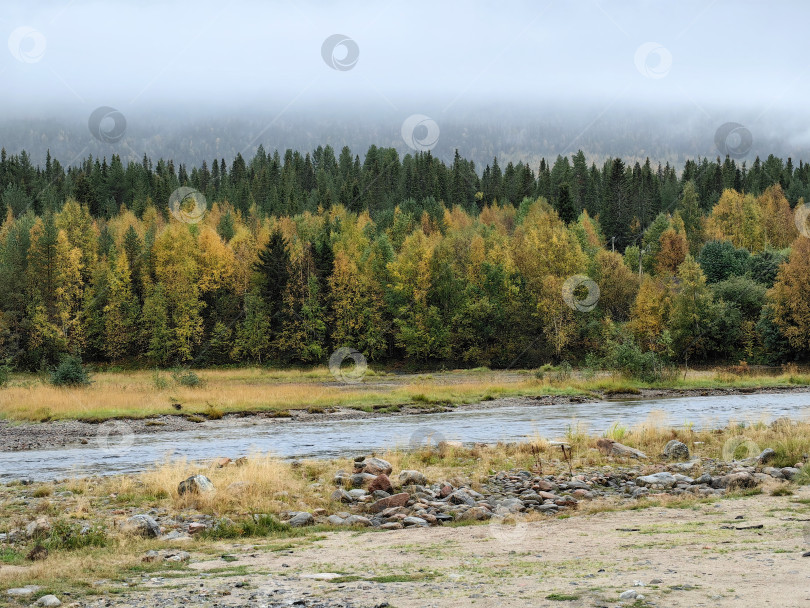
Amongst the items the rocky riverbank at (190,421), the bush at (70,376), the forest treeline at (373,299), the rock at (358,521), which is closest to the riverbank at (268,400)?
the rocky riverbank at (190,421)

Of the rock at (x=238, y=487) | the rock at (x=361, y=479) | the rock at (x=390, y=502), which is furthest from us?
the rock at (x=361, y=479)

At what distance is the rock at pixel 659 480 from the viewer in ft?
A: 61.9

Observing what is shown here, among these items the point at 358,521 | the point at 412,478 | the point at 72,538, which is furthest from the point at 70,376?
the point at 358,521

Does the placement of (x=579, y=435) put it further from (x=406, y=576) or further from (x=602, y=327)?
(x=602, y=327)

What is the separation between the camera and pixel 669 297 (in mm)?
78500

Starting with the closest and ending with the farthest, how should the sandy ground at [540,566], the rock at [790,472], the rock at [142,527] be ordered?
the sandy ground at [540,566], the rock at [142,527], the rock at [790,472]

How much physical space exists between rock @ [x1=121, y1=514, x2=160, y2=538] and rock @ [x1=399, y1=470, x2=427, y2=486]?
22.0 ft

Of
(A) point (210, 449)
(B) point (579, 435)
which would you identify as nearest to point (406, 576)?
(B) point (579, 435)

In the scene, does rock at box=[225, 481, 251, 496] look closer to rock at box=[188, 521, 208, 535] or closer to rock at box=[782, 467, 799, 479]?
rock at box=[188, 521, 208, 535]

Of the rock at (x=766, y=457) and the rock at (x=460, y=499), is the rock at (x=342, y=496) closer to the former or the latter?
the rock at (x=460, y=499)

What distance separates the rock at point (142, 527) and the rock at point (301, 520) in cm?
259

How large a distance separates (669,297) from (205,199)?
106m

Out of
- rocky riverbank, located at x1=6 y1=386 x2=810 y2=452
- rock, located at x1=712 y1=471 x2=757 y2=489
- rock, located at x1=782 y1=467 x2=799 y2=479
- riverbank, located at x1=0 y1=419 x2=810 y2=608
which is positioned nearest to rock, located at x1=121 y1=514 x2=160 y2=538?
riverbank, located at x1=0 y1=419 x2=810 y2=608

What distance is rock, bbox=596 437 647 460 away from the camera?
77.4 ft
